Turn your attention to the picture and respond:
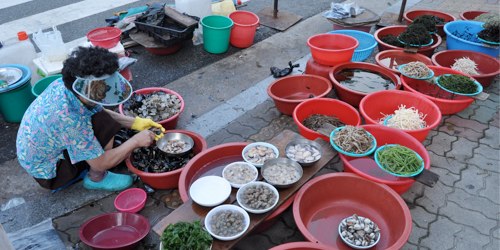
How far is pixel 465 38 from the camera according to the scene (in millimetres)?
5090

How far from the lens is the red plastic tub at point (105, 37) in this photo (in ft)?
14.4

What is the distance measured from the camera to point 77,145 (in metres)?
2.71

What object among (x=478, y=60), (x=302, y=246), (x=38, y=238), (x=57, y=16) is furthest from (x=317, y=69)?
(x=57, y=16)

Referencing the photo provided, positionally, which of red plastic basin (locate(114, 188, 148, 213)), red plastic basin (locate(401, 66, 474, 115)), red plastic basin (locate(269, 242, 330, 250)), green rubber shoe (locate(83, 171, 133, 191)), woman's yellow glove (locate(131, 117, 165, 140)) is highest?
woman's yellow glove (locate(131, 117, 165, 140))

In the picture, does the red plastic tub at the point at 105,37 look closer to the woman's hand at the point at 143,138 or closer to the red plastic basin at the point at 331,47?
the woman's hand at the point at 143,138

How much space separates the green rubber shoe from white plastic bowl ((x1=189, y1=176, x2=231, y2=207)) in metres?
0.88

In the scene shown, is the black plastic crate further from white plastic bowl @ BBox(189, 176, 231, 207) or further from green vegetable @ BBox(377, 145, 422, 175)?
green vegetable @ BBox(377, 145, 422, 175)

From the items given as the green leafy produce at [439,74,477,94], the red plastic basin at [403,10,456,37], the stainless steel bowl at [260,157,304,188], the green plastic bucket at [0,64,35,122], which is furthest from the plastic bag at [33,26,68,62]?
the red plastic basin at [403,10,456,37]

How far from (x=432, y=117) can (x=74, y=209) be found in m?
3.35

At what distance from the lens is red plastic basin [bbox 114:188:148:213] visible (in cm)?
292

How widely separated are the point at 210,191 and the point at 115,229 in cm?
84

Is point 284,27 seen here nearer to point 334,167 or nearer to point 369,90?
point 369,90

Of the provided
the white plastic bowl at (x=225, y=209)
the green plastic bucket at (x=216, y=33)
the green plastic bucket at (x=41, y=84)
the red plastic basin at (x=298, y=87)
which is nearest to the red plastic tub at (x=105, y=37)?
the green plastic bucket at (x=41, y=84)

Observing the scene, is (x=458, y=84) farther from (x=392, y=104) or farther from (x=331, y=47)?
(x=331, y=47)
